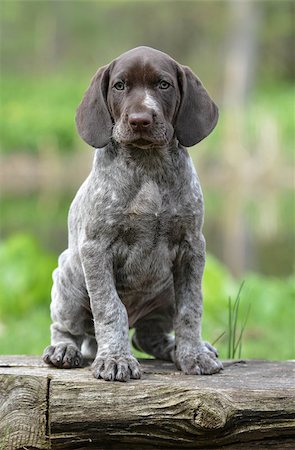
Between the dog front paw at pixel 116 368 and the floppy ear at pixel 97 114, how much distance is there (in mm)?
1044

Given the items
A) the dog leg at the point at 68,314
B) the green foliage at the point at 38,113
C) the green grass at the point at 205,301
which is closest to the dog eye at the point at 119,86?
the dog leg at the point at 68,314

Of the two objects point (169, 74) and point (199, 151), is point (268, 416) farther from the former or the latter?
point (199, 151)

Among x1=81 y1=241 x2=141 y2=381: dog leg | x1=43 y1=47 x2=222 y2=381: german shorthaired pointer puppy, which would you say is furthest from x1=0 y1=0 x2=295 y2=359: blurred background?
x1=81 y1=241 x2=141 y2=381: dog leg

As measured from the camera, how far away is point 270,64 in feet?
142

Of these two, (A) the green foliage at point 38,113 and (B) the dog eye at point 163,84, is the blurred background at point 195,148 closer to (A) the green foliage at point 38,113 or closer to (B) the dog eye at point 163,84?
(A) the green foliage at point 38,113

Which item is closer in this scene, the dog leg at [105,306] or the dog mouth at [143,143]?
the dog mouth at [143,143]

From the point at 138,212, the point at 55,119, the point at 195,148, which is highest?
the point at 55,119

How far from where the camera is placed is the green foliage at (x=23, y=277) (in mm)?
8195

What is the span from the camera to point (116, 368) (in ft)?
13.9

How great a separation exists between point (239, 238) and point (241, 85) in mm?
16100

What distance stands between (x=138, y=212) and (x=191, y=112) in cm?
57

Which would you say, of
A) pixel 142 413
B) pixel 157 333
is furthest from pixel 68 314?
pixel 142 413

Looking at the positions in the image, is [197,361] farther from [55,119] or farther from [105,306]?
[55,119]

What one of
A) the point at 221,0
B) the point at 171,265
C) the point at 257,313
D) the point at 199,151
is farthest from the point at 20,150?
the point at 171,265
